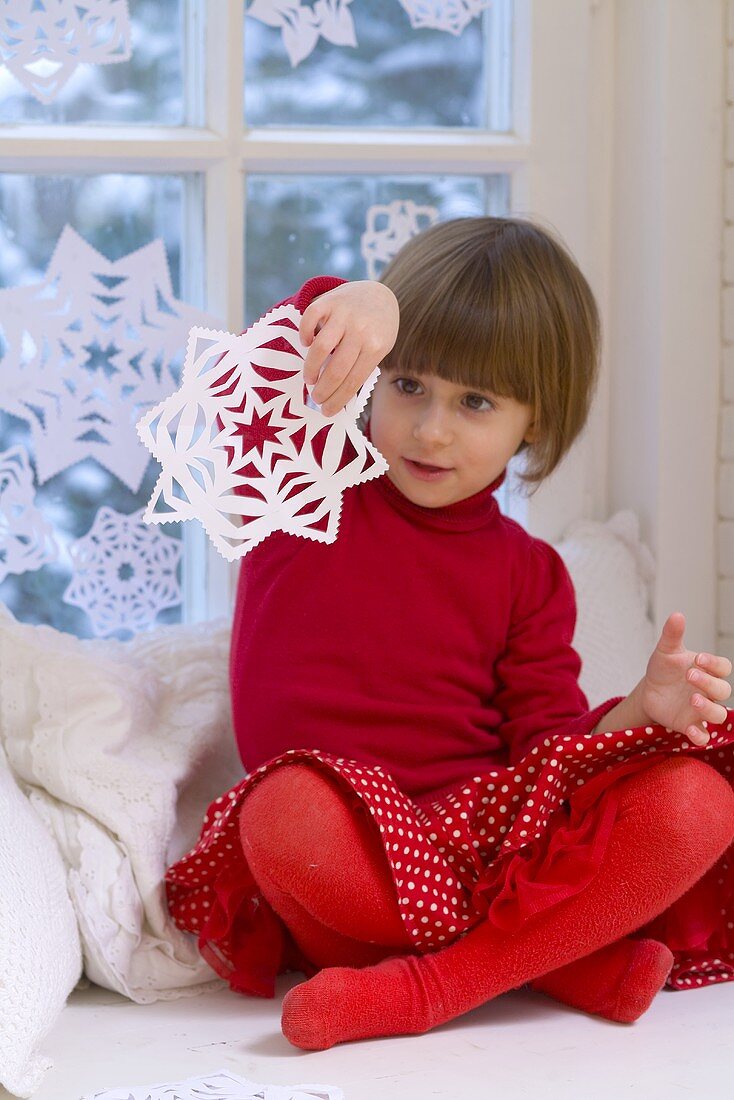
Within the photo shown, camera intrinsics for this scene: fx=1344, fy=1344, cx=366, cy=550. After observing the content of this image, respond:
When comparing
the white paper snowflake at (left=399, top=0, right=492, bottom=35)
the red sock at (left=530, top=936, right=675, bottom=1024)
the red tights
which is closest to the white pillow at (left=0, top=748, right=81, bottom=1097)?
the red tights

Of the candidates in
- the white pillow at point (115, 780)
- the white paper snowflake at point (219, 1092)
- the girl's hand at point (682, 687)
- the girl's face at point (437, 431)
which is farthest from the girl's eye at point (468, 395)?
the white paper snowflake at point (219, 1092)

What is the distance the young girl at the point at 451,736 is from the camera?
3.75 feet

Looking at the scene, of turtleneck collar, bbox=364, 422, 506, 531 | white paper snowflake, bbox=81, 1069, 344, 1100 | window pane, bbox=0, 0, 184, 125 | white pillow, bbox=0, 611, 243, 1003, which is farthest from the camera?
window pane, bbox=0, 0, 184, 125

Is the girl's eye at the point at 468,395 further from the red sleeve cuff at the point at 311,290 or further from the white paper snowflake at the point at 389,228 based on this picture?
the white paper snowflake at the point at 389,228

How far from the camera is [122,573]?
1.56m

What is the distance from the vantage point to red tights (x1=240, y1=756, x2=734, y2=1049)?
1.14 meters

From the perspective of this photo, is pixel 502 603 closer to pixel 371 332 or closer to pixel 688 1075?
pixel 371 332

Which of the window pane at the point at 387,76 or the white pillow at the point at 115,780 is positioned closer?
the white pillow at the point at 115,780

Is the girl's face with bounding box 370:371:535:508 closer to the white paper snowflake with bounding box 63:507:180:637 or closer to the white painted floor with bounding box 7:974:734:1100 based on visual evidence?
the white paper snowflake with bounding box 63:507:180:637

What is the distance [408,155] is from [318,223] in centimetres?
13

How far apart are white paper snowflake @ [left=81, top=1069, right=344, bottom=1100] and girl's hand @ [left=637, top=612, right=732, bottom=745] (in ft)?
1.41

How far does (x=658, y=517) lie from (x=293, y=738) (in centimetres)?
62

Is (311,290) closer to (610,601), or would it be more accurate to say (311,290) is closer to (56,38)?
(56,38)

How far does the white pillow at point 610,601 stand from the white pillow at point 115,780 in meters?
0.45
